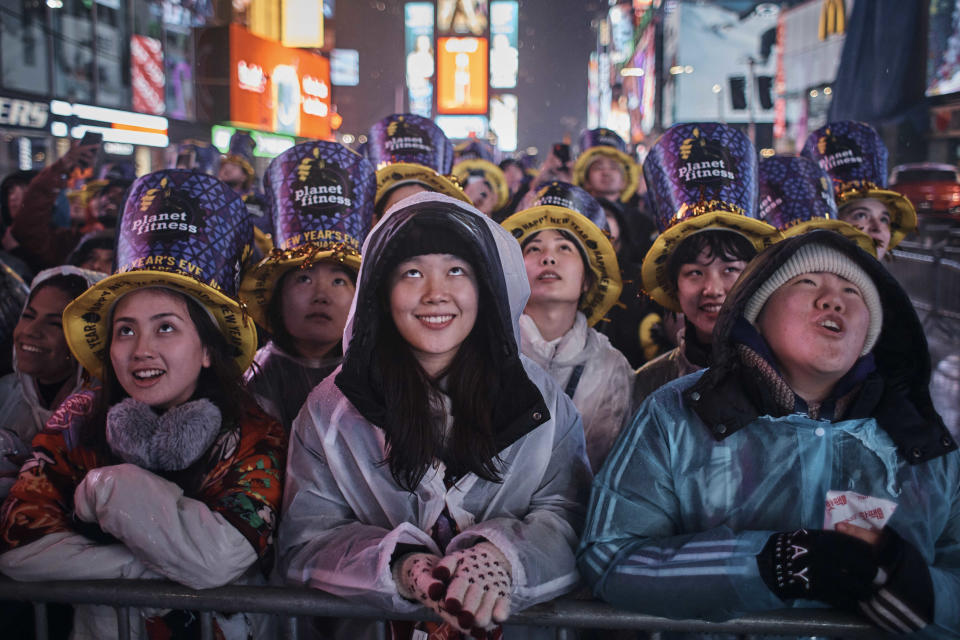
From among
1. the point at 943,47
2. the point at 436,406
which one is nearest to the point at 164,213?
the point at 436,406

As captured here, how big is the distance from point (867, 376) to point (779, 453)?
1.05ft

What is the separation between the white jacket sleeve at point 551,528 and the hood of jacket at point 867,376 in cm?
43

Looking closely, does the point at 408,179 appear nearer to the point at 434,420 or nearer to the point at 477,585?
the point at 434,420

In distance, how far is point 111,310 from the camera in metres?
2.50

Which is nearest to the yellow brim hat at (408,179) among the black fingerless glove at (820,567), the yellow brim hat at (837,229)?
the yellow brim hat at (837,229)

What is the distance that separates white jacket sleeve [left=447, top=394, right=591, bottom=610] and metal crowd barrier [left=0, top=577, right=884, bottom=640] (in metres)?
0.07

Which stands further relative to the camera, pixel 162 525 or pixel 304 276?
pixel 304 276

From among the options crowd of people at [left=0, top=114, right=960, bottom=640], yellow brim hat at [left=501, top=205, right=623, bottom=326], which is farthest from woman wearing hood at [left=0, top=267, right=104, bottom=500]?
yellow brim hat at [left=501, top=205, right=623, bottom=326]

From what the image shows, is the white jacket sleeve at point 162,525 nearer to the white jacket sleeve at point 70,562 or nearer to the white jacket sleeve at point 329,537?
the white jacket sleeve at point 70,562

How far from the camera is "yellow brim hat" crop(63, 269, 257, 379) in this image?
94.7 inches

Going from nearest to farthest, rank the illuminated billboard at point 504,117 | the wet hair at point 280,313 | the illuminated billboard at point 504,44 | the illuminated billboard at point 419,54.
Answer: the wet hair at point 280,313, the illuminated billboard at point 419,54, the illuminated billboard at point 504,44, the illuminated billboard at point 504,117

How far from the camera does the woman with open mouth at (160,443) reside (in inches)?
78.4

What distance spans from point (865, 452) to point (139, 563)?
1.95m

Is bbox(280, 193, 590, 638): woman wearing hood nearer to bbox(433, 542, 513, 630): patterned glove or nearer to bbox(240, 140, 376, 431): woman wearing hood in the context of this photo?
bbox(433, 542, 513, 630): patterned glove
